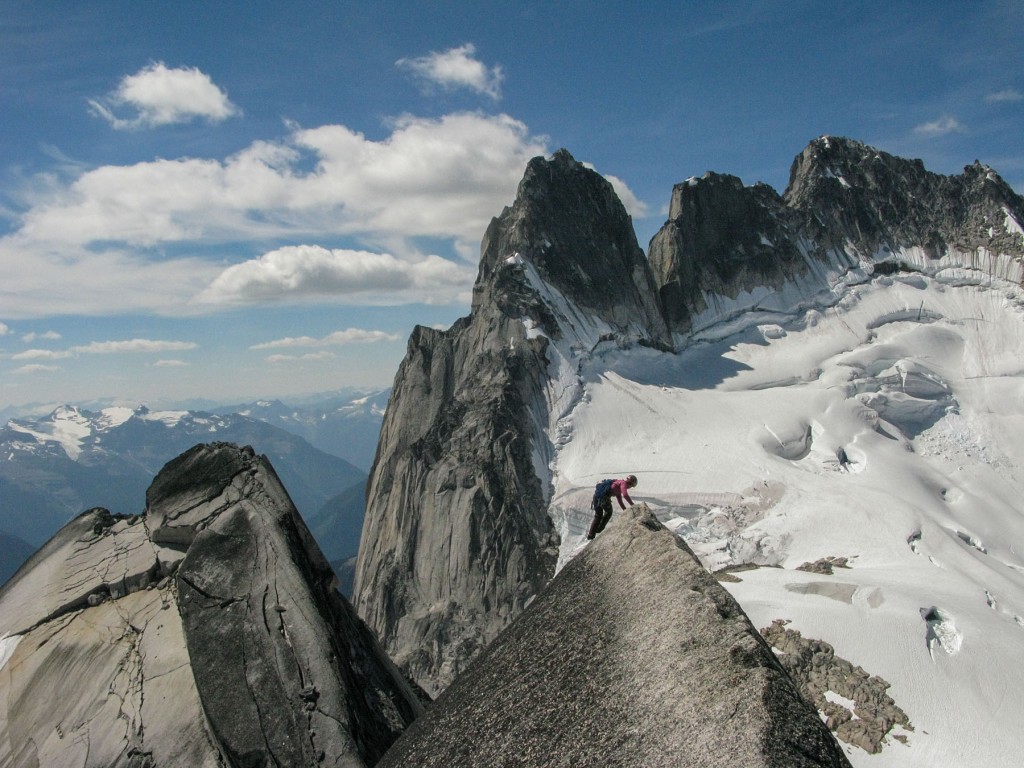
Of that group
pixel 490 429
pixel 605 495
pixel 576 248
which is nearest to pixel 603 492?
pixel 605 495

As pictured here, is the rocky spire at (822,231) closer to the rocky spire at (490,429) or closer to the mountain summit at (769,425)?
the mountain summit at (769,425)

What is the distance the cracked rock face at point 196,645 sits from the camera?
9.22 metres

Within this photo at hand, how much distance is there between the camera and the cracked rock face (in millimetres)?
9219

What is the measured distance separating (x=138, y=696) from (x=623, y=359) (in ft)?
232

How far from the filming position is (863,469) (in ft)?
208

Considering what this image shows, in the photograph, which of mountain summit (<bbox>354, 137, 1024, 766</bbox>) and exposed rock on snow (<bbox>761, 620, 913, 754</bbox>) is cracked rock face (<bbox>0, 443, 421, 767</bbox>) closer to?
exposed rock on snow (<bbox>761, 620, 913, 754</bbox>)

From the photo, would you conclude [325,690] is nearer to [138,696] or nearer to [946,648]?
[138,696]

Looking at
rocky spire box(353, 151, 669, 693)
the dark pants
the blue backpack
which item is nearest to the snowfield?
rocky spire box(353, 151, 669, 693)

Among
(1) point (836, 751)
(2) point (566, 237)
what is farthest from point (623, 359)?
(1) point (836, 751)

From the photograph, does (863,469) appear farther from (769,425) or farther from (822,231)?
(822,231)

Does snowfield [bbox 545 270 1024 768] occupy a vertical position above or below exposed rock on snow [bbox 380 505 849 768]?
below

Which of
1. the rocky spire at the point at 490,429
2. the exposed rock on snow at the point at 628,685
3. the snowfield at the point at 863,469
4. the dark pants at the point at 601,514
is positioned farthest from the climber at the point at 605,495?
the rocky spire at the point at 490,429

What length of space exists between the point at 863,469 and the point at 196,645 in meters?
65.8

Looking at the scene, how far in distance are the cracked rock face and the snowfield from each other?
29216 millimetres
